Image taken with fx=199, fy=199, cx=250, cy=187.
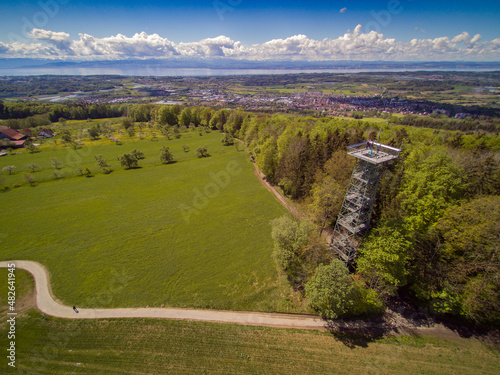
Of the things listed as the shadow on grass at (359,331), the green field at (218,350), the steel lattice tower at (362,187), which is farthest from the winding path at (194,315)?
the steel lattice tower at (362,187)

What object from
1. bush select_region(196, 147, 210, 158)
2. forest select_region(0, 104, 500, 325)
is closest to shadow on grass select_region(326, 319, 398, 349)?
forest select_region(0, 104, 500, 325)

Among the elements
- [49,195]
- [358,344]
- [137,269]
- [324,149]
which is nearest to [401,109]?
[324,149]

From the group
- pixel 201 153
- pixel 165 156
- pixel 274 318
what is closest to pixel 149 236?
pixel 274 318

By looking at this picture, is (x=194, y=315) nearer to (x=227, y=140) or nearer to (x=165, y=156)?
(x=165, y=156)

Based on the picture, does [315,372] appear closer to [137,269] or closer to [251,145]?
[137,269]

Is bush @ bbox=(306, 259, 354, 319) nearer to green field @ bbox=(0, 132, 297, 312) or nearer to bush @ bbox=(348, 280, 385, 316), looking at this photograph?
bush @ bbox=(348, 280, 385, 316)

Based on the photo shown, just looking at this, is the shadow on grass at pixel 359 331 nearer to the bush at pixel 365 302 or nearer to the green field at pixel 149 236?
the bush at pixel 365 302
